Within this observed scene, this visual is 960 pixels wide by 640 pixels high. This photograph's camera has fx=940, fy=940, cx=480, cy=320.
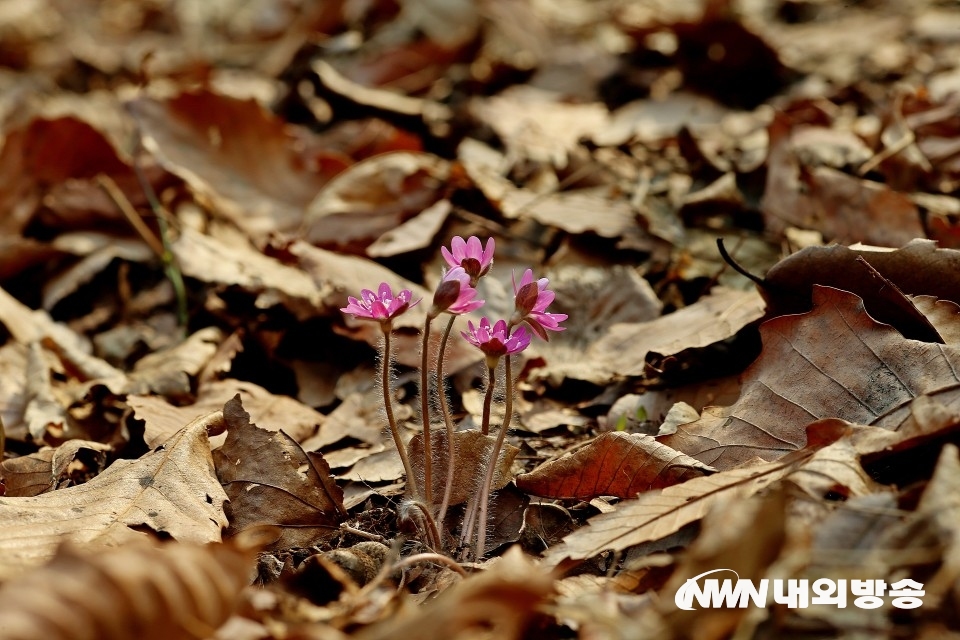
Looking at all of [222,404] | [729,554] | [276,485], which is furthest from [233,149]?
[729,554]

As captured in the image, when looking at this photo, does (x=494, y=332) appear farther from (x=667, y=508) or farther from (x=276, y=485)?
(x=276, y=485)

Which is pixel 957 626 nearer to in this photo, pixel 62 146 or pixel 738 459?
pixel 738 459

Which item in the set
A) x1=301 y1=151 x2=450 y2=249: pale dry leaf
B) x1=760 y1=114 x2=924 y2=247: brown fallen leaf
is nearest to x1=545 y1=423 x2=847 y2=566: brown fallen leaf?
x1=760 y1=114 x2=924 y2=247: brown fallen leaf

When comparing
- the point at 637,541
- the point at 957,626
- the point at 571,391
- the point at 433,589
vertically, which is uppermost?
the point at 957,626

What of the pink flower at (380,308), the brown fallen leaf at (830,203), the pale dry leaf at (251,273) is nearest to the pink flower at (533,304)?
the pink flower at (380,308)

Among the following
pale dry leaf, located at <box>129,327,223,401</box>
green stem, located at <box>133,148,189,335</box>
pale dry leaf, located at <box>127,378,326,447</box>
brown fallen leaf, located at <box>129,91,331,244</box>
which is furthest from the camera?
brown fallen leaf, located at <box>129,91,331,244</box>

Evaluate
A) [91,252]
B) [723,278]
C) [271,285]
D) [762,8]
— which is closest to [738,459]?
[723,278]

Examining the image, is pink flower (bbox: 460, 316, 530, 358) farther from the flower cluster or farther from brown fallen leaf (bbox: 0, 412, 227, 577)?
brown fallen leaf (bbox: 0, 412, 227, 577)
